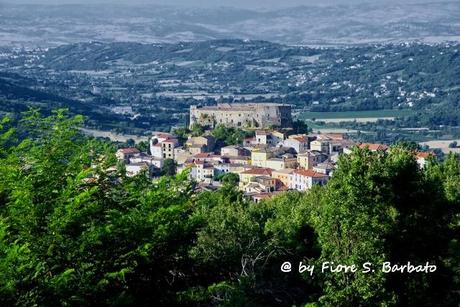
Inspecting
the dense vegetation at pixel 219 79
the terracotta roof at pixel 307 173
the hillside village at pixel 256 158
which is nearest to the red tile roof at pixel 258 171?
the hillside village at pixel 256 158

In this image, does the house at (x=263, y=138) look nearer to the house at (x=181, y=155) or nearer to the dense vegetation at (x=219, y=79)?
the house at (x=181, y=155)

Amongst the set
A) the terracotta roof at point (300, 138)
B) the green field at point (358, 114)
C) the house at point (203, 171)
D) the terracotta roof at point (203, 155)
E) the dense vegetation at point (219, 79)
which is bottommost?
the dense vegetation at point (219, 79)

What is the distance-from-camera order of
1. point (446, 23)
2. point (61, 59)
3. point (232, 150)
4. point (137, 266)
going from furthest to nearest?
point (446, 23) → point (61, 59) → point (232, 150) → point (137, 266)

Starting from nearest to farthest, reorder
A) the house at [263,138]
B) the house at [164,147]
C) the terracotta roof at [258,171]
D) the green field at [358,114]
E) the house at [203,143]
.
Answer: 1. the terracotta roof at [258,171]
2. the house at [203,143]
3. the house at [263,138]
4. the house at [164,147]
5. the green field at [358,114]

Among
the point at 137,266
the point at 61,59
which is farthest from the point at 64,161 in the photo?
the point at 61,59

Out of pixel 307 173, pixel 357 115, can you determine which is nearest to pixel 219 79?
pixel 357 115

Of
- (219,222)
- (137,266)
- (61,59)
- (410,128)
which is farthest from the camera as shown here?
(61,59)

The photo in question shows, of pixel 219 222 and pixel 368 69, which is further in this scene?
pixel 368 69

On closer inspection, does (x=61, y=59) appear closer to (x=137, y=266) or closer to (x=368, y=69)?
(x=368, y=69)
